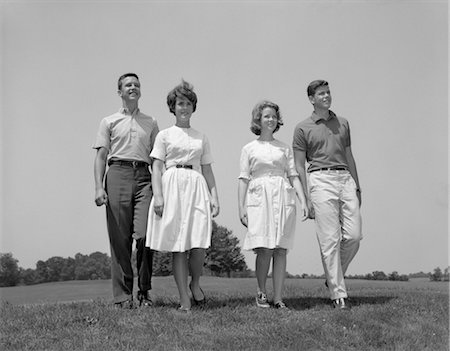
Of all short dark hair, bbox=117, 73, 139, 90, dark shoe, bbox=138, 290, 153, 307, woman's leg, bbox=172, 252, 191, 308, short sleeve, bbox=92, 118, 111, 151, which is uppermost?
short dark hair, bbox=117, 73, 139, 90

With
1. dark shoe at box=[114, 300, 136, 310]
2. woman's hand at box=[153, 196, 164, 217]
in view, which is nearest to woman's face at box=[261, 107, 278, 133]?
woman's hand at box=[153, 196, 164, 217]

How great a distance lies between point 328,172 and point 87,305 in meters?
3.86

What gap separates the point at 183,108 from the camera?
747cm

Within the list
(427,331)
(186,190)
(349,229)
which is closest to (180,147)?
(186,190)

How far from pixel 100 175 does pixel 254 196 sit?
2108 millimetres

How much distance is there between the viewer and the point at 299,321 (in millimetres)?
6820

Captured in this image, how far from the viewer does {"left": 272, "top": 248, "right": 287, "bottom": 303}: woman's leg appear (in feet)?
24.8

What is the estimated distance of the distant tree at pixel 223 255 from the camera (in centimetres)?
3725

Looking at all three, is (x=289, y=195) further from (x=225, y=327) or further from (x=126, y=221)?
A: (x=126, y=221)

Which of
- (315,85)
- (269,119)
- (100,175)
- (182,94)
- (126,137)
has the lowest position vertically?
(100,175)

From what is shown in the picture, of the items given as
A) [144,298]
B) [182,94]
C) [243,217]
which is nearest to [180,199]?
[243,217]

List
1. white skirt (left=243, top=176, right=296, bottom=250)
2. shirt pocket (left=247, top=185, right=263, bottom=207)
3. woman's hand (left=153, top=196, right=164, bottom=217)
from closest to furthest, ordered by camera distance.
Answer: woman's hand (left=153, top=196, right=164, bottom=217) → white skirt (left=243, top=176, right=296, bottom=250) → shirt pocket (left=247, top=185, right=263, bottom=207)

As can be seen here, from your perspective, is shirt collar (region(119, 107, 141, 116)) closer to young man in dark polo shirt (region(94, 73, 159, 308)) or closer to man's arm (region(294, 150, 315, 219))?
young man in dark polo shirt (region(94, 73, 159, 308))

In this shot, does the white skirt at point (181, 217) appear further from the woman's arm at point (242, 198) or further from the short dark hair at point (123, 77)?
the short dark hair at point (123, 77)
